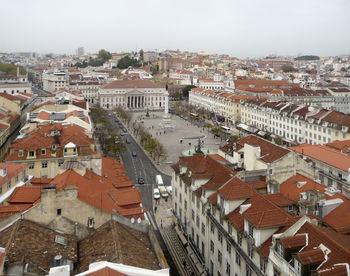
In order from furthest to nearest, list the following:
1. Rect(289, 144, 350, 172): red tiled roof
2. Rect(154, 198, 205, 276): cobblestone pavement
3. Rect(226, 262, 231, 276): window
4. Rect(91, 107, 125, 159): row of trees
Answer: Rect(91, 107, 125, 159): row of trees → Rect(289, 144, 350, 172): red tiled roof → Rect(154, 198, 205, 276): cobblestone pavement → Rect(226, 262, 231, 276): window

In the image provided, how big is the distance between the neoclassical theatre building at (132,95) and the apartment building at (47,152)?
344 ft

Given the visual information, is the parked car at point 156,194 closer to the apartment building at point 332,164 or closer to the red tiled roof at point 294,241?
the apartment building at point 332,164

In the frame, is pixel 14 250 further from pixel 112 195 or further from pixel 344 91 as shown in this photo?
pixel 344 91

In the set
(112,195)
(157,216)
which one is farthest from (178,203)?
(112,195)

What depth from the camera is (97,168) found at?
34.2m

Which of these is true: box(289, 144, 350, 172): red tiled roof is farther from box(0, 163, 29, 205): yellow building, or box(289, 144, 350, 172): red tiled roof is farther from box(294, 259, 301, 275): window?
box(0, 163, 29, 205): yellow building

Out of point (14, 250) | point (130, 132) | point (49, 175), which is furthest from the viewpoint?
point (130, 132)

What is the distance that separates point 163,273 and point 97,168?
2029cm

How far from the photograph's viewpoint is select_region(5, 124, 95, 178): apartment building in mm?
38719

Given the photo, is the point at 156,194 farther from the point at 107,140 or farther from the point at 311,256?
the point at 311,256

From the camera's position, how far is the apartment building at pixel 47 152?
38719mm

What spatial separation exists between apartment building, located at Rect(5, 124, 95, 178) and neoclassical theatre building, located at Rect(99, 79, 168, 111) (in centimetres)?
10483

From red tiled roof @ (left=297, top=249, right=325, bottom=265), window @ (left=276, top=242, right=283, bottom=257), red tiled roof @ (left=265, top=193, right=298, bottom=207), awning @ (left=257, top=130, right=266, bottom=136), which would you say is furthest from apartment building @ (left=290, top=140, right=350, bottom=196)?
awning @ (left=257, top=130, right=266, bottom=136)

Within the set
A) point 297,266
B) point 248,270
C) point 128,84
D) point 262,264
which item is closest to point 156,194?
point 248,270
